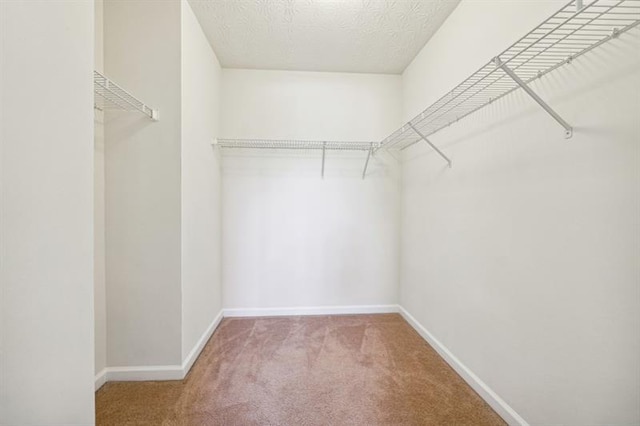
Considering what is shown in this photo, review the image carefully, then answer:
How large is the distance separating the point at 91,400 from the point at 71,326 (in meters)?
0.30

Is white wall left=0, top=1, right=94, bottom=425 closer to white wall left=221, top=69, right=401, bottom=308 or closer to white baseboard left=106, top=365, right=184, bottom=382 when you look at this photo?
white baseboard left=106, top=365, right=184, bottom=382

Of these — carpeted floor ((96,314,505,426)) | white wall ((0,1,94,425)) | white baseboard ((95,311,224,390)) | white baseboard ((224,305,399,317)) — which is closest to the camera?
white wall ((0,1,94,425))

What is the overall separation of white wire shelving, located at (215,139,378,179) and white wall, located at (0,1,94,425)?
1.68 metres

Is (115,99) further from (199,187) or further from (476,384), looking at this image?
(476,384)

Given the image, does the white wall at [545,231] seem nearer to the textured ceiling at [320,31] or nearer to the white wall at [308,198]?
the textured ceiling at [320,31]

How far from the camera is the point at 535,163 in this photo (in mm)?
1251

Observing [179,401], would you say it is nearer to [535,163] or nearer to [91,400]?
[91,400]

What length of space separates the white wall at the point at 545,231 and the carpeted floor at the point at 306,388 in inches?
10.3

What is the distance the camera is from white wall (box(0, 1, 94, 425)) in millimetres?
633

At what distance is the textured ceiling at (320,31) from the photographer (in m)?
1.89

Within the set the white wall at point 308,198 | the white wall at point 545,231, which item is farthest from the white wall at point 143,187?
the white wall at point 545,231

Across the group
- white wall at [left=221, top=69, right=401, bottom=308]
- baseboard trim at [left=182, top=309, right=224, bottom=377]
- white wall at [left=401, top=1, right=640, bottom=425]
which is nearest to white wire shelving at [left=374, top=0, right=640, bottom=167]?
white wall at [left=401, top=1, right=640, bottom=425]

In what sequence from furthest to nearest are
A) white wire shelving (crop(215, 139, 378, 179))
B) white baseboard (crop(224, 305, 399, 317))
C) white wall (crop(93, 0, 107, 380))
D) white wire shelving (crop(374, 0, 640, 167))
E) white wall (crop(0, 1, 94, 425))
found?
white baseboard (crop(224, 305, 399, 317))
white wire shelving (crop(215, 139, 378, 179))
white wall (crop(93, 0, 107, 380))
white wire shelving (crop(374, 0, 640, 167))
white wall (crop(0, 1, 94, 425))

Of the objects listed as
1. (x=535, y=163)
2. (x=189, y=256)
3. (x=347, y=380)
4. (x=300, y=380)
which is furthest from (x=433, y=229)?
(x=189, y=256)
